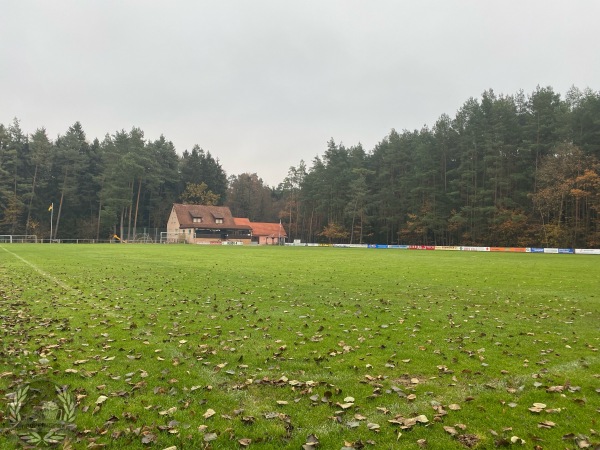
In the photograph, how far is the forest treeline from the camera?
58125mm

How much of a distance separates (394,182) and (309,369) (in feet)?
270

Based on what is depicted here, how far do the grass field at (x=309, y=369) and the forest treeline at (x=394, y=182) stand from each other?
5547 centimetres

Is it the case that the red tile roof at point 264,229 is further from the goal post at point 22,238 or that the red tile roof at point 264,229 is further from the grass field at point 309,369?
the grass field at point 309,369

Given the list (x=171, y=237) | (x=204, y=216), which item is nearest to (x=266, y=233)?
(x=204, y=216)

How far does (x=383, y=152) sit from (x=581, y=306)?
81727 millimetres

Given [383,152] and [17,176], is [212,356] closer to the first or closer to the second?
[383,152]

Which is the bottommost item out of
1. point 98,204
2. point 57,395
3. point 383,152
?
point 57,395

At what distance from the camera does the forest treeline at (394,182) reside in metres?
58.1

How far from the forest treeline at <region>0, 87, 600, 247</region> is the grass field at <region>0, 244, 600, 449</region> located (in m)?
55.5

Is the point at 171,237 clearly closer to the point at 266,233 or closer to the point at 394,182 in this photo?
the point at 266,233

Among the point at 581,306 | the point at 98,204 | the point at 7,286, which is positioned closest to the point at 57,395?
the point at 7,286

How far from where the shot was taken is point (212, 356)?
696cm

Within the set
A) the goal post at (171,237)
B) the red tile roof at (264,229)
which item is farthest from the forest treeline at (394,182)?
the goal post at (171,237)

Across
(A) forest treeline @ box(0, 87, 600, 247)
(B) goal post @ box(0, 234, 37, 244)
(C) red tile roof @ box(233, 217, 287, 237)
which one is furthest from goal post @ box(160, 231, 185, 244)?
(B) goal post @ box(0, 234, 37, 244)
